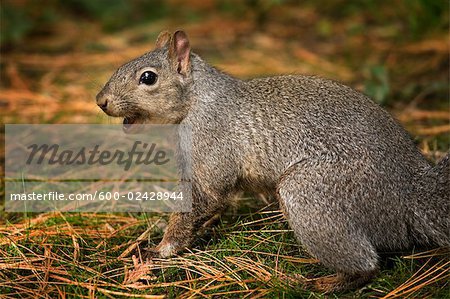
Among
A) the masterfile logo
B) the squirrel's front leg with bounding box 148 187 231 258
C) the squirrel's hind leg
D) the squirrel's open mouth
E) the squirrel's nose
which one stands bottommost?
the masterfile logo

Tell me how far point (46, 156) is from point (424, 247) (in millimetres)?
2883

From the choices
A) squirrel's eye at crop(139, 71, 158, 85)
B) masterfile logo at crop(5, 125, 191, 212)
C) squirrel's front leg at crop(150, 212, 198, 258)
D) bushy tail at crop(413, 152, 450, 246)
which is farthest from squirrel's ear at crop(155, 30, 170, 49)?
bushy tail at crop(413, 152, 450, 246)

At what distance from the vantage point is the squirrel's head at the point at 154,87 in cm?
346

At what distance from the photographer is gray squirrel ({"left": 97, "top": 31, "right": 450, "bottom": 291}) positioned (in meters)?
2.97

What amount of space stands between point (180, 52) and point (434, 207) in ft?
5.40

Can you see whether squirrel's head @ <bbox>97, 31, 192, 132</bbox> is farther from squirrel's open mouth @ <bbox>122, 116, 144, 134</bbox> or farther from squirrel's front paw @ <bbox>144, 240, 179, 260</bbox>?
squirrel's front paw @ <bbox>144, 240, 179, 260</bbox>

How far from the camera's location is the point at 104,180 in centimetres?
431

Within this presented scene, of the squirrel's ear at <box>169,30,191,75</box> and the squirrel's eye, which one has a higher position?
the squirrel's ear at <box>169,30,191,75</box>

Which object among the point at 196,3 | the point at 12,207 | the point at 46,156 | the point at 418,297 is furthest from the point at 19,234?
the point at 196,3

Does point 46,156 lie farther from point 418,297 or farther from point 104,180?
point 418,297

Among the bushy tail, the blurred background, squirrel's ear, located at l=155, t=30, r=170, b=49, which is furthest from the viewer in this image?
the blurred background

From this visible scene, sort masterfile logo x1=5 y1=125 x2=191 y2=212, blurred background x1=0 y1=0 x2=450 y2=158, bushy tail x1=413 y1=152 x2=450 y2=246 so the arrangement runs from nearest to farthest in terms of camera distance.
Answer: bushy tail x1=413 y1=152 x2=450 y2=246
masterfile logo x1=5 y1=125 x2=191 y2=212
blurred background x1=0 y1=0 x2=450 y2=158

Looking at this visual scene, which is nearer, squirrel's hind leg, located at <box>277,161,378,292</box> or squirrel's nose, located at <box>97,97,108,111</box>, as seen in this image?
squirrel's hind leg, located at <box>277,161,378,292</box>

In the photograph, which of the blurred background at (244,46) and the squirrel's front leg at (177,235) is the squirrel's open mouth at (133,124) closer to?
the squirrel's front leg at (177,235)
